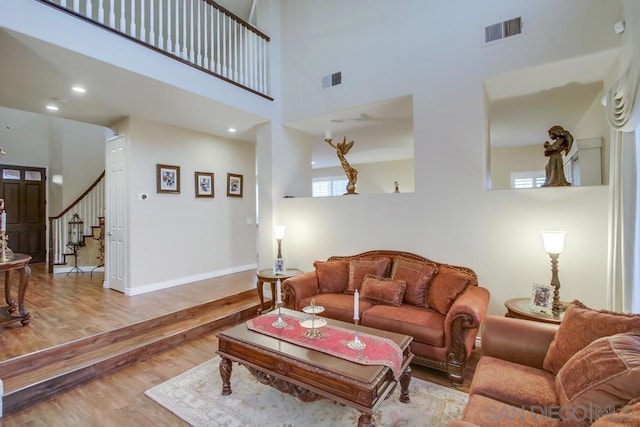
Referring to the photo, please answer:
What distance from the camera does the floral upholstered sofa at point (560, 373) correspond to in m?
1.25

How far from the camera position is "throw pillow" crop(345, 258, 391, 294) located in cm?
356

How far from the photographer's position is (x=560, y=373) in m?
1.60

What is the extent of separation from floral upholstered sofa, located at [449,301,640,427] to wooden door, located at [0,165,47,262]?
30.1 ft

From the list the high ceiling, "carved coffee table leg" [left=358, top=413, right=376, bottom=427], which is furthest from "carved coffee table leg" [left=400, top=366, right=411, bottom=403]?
the high ceiling

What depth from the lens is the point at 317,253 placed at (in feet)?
14.7

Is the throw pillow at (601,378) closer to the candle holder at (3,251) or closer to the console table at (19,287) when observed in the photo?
the console table at (19,287)

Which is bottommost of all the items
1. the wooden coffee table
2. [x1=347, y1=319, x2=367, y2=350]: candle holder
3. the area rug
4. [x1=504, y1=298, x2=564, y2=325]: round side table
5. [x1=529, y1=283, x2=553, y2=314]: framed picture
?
the area rug

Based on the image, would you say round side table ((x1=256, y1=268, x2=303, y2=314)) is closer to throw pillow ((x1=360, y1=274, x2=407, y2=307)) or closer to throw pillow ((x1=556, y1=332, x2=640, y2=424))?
throw pillow ((x1=360, y1=274, x2=407, y2=307))

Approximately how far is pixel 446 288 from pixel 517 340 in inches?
37.2

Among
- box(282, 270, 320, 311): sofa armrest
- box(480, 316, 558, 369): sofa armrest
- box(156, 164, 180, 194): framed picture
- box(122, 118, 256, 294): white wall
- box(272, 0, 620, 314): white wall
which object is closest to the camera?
box(480, 316, 558, 369): sofa armrest

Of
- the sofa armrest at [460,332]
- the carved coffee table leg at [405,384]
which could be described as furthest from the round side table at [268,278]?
the sofa armrest at [460,332]

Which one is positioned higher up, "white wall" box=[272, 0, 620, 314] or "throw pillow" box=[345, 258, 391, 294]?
"white wall" box=[272, 0, 620, 314]

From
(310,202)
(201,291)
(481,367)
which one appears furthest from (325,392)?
(201,291)

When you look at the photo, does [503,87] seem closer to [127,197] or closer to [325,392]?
[325,392]
